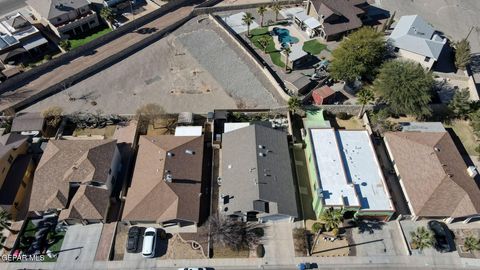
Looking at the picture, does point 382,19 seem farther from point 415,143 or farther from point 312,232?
point 312,232

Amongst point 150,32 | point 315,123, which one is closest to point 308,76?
point 315,123

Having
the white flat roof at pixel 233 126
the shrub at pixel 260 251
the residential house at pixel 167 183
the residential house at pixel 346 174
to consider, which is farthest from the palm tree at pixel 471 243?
the residential house at pixel 167 183

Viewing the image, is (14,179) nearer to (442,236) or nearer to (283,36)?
(283,36)

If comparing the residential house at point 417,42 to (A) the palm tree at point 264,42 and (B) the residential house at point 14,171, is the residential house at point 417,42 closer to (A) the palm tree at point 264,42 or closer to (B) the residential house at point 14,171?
(A) the palm tree at point 264,42

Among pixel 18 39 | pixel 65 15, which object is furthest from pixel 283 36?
pixel 18 39

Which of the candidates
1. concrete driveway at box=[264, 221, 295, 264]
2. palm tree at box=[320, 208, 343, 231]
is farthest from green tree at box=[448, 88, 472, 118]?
concrete driveway at box=[264, 221, 295, 264]

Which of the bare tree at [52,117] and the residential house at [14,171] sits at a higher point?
the bare tree at [52,117]

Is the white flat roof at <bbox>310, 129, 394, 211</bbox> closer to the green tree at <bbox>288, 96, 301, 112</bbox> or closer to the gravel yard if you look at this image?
the green tree at <bbox>288, 96, 301, 112</bbox>
